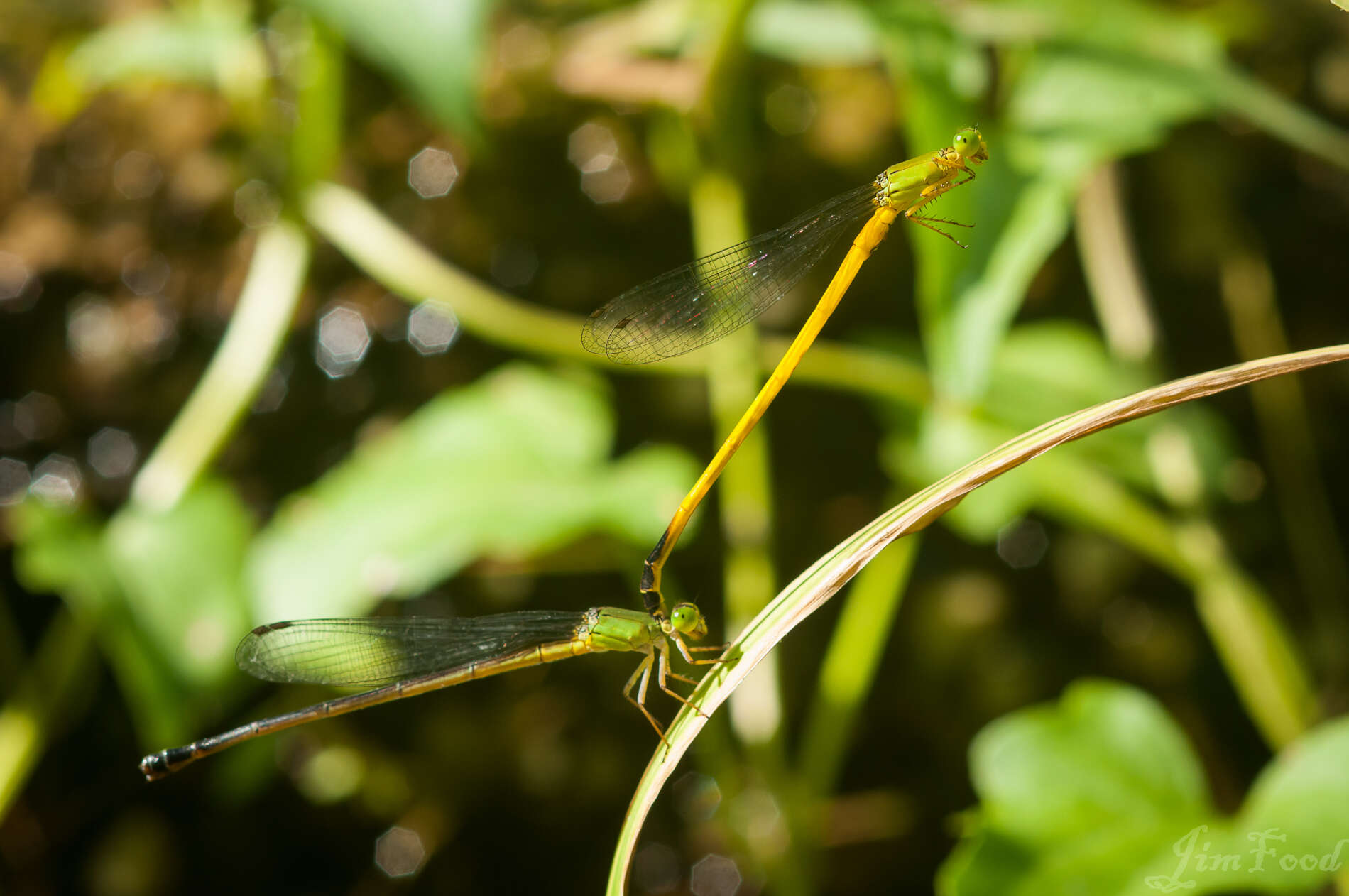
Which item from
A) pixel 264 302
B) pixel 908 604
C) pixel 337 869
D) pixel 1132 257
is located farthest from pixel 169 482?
pixel 1132 257

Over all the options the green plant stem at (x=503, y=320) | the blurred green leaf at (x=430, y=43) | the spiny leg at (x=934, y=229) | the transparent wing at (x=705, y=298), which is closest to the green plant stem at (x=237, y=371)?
the green plant stem at (x=503, y=320)

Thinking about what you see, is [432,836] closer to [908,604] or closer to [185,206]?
[908,604]

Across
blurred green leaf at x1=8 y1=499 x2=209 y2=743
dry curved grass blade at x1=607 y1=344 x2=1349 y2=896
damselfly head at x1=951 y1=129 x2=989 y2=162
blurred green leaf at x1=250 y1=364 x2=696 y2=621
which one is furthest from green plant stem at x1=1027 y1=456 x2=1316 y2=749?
blurred green leaf at x1=8 y1=499 x2=209 y2=743

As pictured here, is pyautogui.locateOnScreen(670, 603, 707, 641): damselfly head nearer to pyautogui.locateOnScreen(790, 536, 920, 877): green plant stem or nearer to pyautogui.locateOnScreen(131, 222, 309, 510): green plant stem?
pyautogui.locateOnScreen(790, 536, 920, 877): green plant stem

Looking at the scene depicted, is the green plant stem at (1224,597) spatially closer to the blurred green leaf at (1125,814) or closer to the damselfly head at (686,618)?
the blurred green leaf at (1125,814)

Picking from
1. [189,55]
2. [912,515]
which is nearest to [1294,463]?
[912,515]

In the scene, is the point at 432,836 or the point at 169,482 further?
the point at 432,836
